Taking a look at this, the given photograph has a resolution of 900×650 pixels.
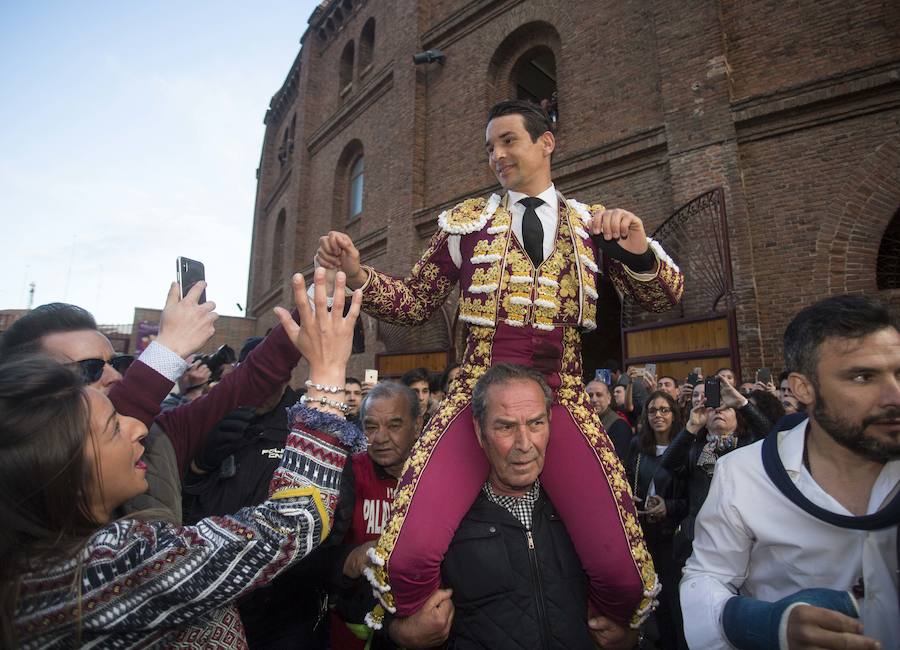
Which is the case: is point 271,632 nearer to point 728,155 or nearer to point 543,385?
point 543,385

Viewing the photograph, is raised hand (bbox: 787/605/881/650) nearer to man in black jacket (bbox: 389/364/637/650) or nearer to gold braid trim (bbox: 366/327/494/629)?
man in black jacket (bbox: 389/364/637/650)

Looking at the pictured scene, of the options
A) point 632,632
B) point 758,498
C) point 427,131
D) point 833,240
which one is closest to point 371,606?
point 632,632

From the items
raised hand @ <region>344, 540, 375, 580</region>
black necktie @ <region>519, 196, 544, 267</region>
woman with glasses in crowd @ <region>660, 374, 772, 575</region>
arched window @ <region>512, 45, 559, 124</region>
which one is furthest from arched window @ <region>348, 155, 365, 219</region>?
raised hand @ <region>344, 540, 375, 580</region>

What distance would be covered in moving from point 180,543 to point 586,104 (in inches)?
371

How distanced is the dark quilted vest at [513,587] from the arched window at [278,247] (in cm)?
1832

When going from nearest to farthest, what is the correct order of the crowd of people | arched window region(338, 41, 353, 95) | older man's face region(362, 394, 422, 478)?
1. the crowd of people
2. older man's face region(362, 394, 422, 478)
3. arched window region(338, 41, 353, 95)

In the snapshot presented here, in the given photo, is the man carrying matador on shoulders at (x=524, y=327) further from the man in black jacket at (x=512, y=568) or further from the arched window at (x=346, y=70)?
the arched window at (x=346, y=70)

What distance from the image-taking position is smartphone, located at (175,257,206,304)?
1.99 metres

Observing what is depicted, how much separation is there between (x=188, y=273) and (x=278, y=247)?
18272 millimetres

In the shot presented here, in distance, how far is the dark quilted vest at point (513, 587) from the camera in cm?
194

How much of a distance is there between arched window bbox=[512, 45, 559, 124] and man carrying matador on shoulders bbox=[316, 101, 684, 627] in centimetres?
803

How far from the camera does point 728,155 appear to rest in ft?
23.7

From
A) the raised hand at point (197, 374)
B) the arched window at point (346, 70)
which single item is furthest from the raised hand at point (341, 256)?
the arched window at point (346, 70)

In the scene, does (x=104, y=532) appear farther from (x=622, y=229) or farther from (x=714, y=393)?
(x=714, y=393)
